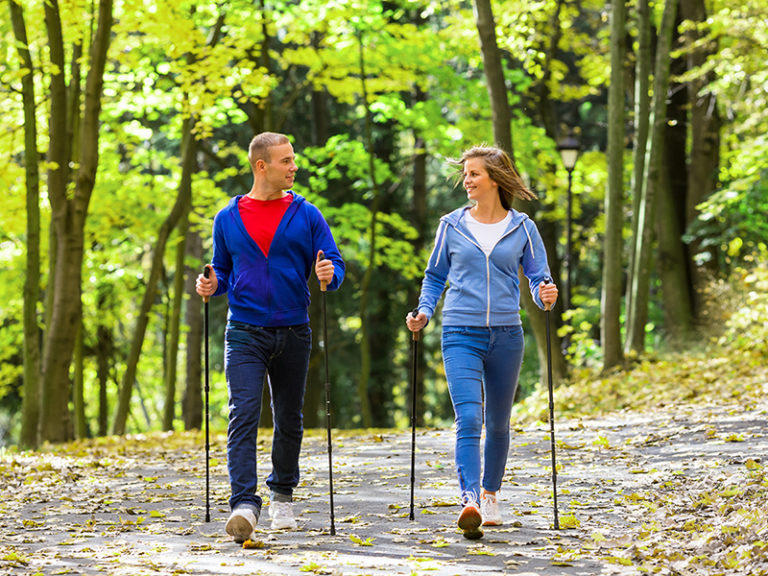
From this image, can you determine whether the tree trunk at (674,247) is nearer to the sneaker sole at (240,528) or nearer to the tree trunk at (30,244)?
the tree trunk at (30,244)

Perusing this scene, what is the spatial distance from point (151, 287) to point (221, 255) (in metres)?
10.8

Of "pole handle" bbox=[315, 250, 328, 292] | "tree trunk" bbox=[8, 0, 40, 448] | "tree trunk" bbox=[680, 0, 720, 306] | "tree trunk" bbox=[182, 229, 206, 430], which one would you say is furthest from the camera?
"tree trunk" bbox=[182, 229, 206, 430]

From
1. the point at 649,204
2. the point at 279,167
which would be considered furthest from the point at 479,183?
the point at 649,204

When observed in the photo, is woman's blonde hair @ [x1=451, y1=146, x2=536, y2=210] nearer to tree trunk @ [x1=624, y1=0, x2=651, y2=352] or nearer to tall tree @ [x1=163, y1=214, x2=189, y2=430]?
tree trunk @ [x1=624, y1=0, x2=651, y2=352]

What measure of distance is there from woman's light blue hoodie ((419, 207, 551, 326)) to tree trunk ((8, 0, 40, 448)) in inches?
348

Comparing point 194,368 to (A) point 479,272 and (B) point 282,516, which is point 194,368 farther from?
(A) point 479,272

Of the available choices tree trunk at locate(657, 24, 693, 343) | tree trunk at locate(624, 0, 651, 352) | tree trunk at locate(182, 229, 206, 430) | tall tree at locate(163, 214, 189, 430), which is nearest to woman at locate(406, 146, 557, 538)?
tree trunk at locate(624, 0, 651, 352)

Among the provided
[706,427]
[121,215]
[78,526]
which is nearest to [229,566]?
[78,526]

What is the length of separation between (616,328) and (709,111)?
21.0 ft

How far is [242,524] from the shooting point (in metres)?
5.44

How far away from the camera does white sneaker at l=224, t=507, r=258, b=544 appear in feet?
17.8

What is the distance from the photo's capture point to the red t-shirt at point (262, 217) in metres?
5.85

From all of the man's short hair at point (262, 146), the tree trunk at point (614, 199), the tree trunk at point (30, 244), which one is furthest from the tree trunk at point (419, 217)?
the man's short hair at point (262, 146)

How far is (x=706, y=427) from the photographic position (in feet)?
31.0
